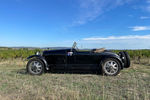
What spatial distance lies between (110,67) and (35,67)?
3183mm

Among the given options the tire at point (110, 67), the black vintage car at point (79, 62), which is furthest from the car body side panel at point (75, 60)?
the tire at point (110, 67)

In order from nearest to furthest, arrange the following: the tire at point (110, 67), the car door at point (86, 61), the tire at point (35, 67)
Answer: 1. the tire at point (110, 67)
2. the car door at point (86, 61)
3. the tire at point (35, 67)

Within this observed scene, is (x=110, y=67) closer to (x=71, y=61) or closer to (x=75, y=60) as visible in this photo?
(x=75, y=60)

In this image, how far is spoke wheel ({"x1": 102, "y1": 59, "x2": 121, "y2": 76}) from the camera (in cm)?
557

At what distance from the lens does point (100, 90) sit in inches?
144

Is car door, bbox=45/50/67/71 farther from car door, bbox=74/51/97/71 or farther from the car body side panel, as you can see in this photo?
car door, bbox=74/51/97/71

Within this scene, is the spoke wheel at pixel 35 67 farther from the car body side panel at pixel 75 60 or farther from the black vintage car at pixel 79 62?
the car body side panel at pixel 75 60

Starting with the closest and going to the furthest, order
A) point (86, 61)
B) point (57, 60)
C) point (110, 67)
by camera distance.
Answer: point (110, 67) < point (86, 61) < point (57, 60)

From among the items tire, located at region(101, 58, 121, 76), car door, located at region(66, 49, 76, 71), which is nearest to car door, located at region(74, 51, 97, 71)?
car door, located at region(66, 49, 76, 71)

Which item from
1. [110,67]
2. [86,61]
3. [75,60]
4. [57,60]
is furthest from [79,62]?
[110,67]

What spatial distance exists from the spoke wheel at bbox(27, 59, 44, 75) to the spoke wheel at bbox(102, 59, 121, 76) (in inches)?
105

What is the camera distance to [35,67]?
19.2 feet

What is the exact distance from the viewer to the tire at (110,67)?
5.56m

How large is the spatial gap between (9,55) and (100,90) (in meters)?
12.4
